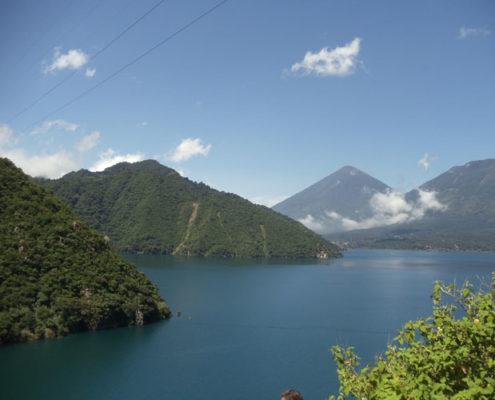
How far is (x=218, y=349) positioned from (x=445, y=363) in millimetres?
33477

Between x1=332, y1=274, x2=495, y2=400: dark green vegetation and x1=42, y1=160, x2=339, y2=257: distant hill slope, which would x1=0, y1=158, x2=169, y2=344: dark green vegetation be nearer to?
x1=332, y1=274, x2=495, y2=400: dark green vegetation

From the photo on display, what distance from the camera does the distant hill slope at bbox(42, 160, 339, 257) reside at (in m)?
142

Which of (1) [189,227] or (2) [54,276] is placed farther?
(1) [189,227]

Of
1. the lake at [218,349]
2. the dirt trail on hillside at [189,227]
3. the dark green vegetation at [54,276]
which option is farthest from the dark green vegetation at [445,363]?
the dirt trail on hillside at [189,227]

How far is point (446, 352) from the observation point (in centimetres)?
557

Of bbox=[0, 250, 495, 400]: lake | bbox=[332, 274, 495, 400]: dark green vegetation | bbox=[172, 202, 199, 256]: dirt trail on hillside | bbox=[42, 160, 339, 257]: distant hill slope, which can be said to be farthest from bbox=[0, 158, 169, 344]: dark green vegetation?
bbox=[172, 202, 199, 256]: dirt trail on hillside

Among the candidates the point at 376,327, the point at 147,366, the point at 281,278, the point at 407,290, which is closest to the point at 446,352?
the point at 147,366

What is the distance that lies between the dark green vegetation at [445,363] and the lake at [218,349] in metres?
22.2

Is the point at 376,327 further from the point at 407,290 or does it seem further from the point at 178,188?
the point at 178,188

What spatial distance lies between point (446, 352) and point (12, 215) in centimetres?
4612

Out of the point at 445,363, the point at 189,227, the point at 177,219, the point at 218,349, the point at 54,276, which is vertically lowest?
the point at 218,349

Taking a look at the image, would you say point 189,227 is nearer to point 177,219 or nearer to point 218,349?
point 177,219

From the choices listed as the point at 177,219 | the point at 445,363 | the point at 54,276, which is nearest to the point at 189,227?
the point at 177,219

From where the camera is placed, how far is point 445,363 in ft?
18.2
